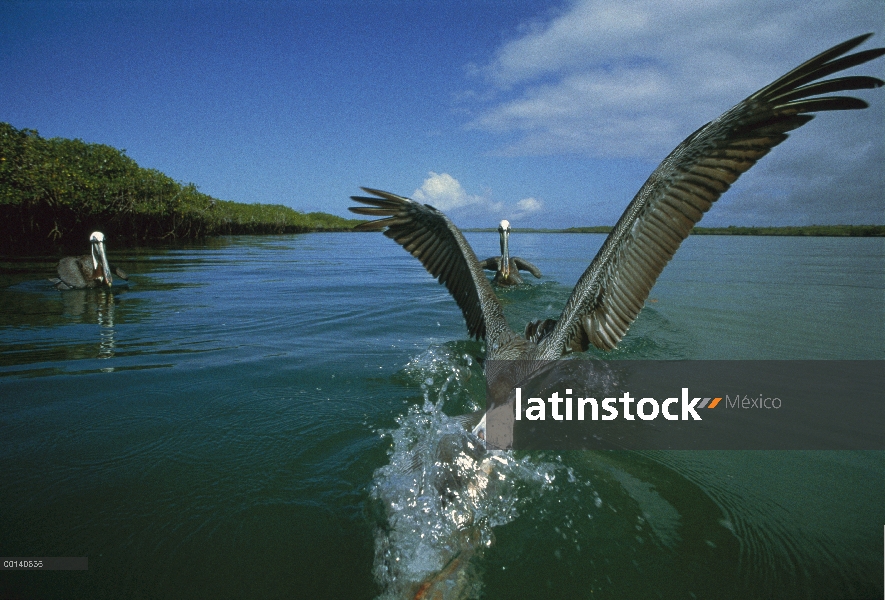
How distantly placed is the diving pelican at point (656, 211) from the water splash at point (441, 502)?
100 centimetres

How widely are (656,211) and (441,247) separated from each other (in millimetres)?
1952

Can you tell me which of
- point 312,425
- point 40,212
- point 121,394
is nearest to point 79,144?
point 40,212

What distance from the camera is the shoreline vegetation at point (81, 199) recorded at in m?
16.9

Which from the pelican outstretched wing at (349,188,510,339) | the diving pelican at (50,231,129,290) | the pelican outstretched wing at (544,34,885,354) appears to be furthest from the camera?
the diving pelican at (50,231,129,290)

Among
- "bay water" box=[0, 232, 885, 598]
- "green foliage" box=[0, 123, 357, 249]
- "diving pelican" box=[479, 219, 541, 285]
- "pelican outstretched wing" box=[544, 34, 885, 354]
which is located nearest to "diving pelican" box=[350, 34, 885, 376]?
"pelican outstretched wing" box=[544, 34, 885, 354]

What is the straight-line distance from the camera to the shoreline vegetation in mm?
16859

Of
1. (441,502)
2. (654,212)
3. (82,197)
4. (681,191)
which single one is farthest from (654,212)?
(82,197)

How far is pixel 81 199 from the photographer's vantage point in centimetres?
1975

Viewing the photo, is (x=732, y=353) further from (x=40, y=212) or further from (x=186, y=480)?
(x=40, y=212)

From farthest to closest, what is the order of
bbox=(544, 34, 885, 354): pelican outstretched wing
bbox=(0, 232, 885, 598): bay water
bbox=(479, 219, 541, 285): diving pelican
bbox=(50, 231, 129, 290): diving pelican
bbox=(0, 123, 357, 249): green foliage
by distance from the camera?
bbox=(0, 123, 357, 249): green foliage, bbox=(479, 219, 541, 285): diving pelican, bbox=(50, 231, 129, 290): diving pelican, bbox=(544, 34, 885, 354): pelican outstretched wing, bbox=(0, 232, 885, 598): bay water

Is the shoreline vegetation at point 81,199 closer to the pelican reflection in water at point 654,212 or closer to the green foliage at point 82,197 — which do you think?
the green foliage at point 82,197

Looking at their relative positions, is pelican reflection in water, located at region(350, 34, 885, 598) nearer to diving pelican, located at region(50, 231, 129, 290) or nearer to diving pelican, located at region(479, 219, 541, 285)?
diving pelican, located at region(479, 219, 541, 285)

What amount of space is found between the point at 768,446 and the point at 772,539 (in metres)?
1.13

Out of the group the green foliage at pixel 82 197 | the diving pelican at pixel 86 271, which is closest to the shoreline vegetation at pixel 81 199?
the green foliage at pixel 82 197
